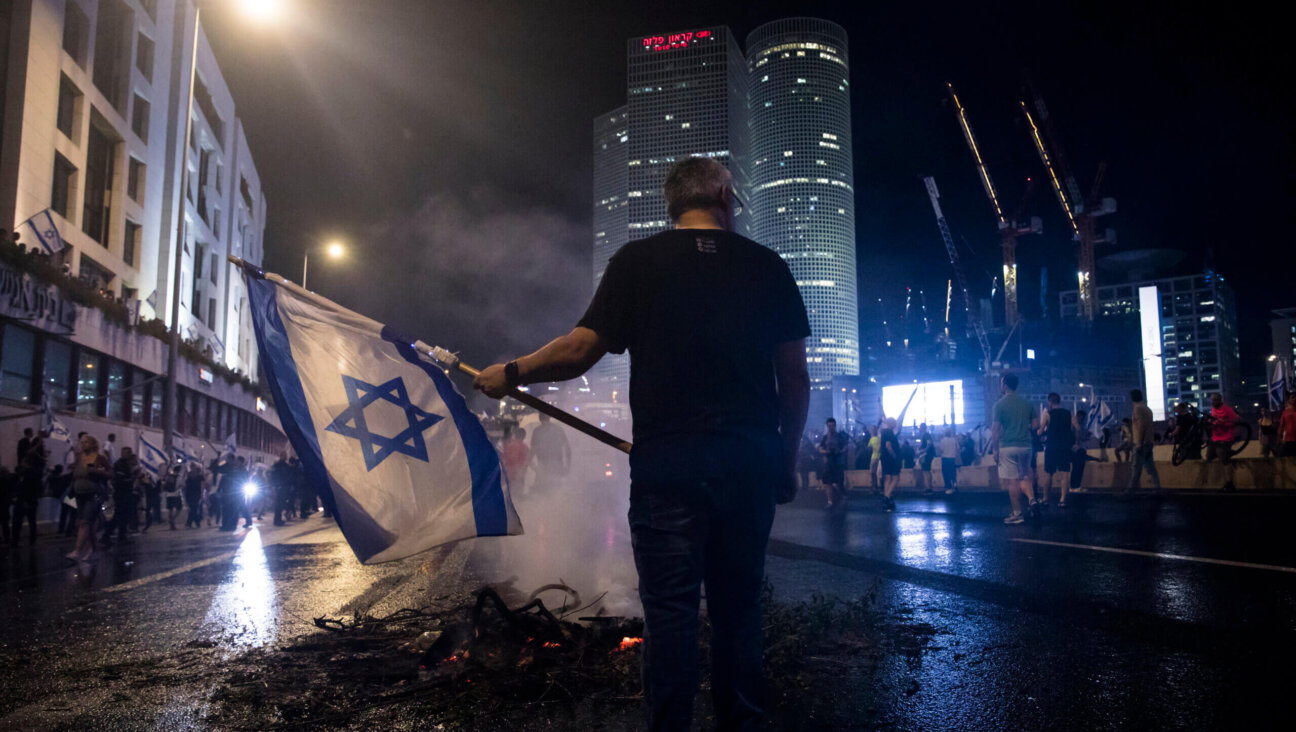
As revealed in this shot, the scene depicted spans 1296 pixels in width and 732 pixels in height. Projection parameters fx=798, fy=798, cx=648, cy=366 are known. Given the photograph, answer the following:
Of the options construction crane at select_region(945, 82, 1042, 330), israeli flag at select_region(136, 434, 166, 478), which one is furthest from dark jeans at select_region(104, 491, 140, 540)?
construction crane at select_region(945, 82, 1042, 330)

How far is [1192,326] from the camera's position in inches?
6905

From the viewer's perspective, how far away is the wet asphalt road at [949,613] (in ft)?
10.0

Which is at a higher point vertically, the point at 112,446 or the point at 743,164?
the point at 743,164

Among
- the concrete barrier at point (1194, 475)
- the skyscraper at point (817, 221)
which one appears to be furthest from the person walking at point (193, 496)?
the skyscraper at point (817, 221)

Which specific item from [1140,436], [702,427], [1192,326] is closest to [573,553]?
[702,427]

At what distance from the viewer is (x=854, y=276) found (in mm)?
197000

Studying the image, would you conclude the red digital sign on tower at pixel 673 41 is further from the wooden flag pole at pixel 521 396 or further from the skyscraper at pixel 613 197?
the wooden flag pole at pixel 521 396

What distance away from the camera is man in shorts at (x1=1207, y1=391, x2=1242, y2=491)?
13.5 m

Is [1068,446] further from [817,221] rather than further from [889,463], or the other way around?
[817,221]

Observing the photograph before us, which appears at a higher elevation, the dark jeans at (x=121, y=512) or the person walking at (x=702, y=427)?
the person walking at (x=702, y=427)

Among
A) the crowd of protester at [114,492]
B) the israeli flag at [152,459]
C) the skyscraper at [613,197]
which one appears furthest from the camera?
the skyscraper at [613,197]

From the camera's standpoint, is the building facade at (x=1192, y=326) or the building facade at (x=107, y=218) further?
the building facade at (x=1192, y=326)

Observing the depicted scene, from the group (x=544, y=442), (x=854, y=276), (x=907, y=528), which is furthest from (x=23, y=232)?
(x=854, y=276)

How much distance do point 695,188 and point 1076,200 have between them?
10643cm
